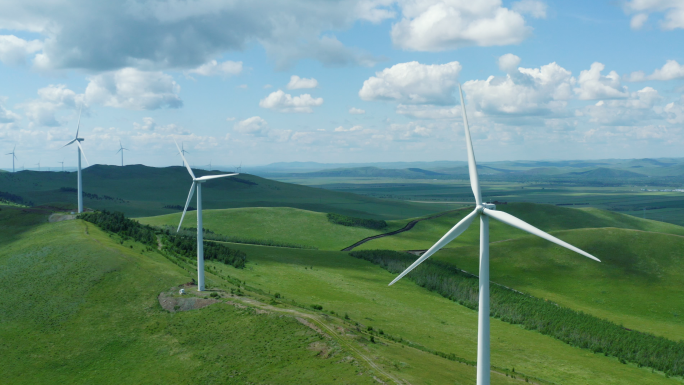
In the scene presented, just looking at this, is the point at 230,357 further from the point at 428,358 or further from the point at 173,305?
the point at 428,358

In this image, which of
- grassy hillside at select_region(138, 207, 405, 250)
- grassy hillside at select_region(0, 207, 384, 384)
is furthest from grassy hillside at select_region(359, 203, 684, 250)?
grassy hillside at select_region(0, 207, 384, 384)

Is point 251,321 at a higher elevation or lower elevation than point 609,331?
higher

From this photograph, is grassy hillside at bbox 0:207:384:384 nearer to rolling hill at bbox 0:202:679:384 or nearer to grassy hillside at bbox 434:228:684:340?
rolling hill at bbox 0:202:679:384

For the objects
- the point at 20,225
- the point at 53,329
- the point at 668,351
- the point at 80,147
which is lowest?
the point at 668,351

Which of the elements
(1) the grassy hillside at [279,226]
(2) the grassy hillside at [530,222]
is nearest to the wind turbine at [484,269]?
(1) the grassy hillside at [279,226]

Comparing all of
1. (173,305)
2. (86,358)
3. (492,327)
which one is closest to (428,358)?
(492,327)

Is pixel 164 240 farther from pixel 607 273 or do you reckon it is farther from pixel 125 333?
pixel 607 273
